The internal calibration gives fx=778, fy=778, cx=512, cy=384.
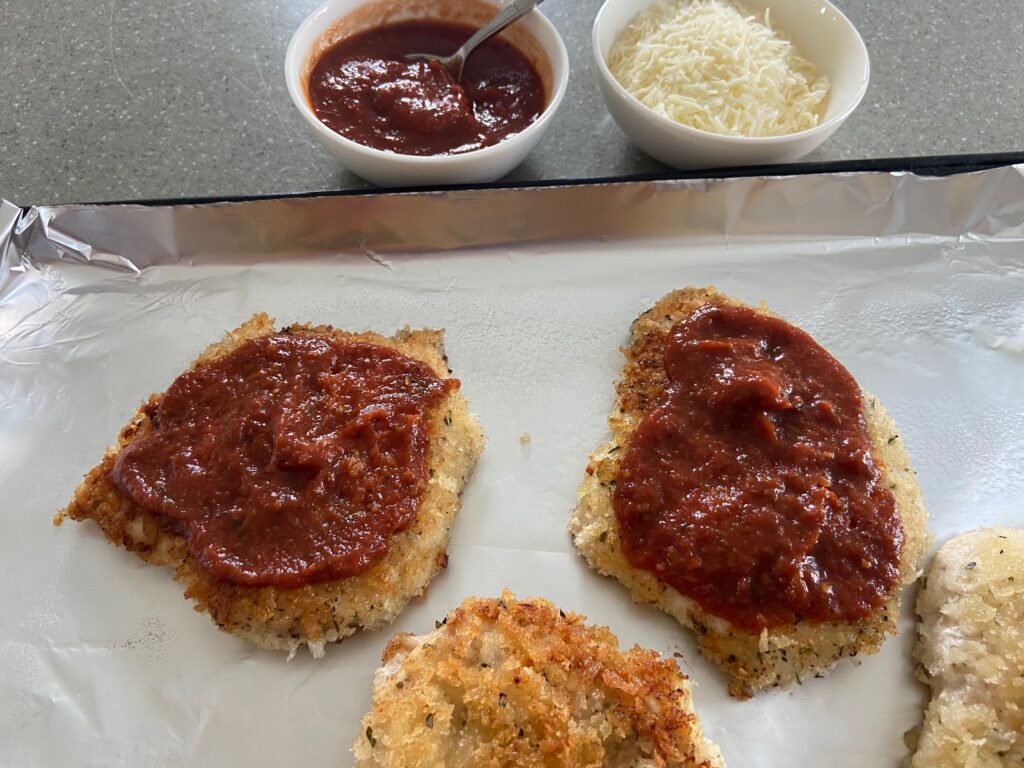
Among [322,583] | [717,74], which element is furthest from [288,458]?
[717,74]

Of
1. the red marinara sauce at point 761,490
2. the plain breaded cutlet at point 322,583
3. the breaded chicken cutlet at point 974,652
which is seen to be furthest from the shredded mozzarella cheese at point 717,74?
the breaded chicken cutlet at point 974,652

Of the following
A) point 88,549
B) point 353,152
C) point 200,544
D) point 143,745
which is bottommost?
point 143,745

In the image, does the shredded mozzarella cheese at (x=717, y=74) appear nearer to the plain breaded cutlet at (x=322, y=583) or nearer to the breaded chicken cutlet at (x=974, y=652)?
the plain breaded cutlet at (x=322, y=583)

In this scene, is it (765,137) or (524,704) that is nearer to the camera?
(524,704)

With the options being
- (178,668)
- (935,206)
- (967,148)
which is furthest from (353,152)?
(967,148)

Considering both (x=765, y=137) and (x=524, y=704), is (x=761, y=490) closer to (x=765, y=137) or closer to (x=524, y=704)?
(x=524, y=704)

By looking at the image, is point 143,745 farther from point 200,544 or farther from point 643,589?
point 643,589
